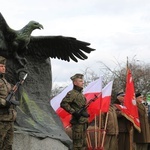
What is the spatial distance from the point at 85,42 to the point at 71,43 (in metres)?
0.25

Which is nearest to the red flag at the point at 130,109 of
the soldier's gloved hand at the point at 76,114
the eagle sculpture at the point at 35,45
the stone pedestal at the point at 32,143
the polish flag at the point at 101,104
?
the polish flag at the point at 101,104

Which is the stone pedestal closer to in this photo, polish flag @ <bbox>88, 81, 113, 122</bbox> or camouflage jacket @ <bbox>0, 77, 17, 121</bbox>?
camouflage jacket @ <bbox>0, 77, 17, 121</bbox>

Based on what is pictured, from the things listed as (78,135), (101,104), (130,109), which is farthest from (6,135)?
A: (130,109)

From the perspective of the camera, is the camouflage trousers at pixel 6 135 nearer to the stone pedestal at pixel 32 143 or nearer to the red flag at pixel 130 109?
the stone pedestal at pixel 32 143

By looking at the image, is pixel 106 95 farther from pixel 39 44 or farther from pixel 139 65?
pixel 139 65

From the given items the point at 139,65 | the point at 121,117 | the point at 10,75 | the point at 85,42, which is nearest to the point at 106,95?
the point at 121,117

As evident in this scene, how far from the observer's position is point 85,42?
27.4 feet

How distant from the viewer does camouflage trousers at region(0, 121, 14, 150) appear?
5941 millimetres

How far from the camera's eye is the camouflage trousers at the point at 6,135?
5941 mm

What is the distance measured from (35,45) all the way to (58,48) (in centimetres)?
45

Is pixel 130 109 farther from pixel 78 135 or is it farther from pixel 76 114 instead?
pixel 76 114

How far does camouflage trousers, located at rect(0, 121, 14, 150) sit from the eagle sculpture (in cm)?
165

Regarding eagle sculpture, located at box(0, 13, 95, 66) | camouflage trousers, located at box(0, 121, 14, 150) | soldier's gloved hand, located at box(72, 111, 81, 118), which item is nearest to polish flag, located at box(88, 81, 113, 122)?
eagle sculpture, located at box(0, 13, 95, 66)

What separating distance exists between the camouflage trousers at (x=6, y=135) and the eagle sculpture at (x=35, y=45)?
1.65 metres
